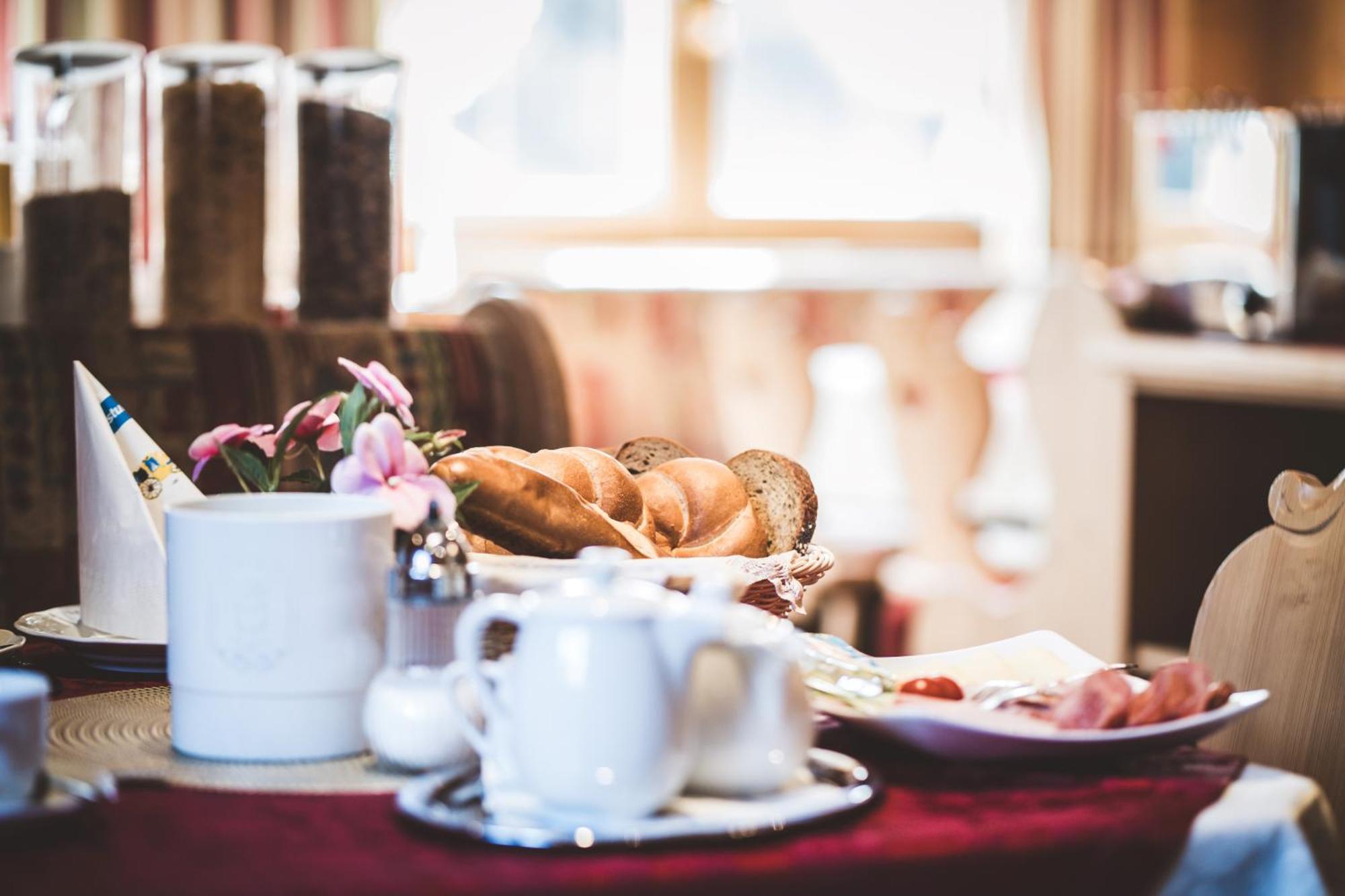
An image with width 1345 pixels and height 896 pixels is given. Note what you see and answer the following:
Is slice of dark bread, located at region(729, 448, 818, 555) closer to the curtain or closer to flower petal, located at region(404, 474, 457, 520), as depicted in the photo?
flower petal, located at region(404, 474, 457, 520)

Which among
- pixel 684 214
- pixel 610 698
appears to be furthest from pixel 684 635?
pixel 684 214

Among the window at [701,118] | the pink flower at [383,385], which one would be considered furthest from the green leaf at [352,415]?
the window at [701,118]

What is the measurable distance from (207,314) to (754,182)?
2805 millimetres

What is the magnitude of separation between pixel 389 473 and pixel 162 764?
0.20 metres

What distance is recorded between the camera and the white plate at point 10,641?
3.45ft

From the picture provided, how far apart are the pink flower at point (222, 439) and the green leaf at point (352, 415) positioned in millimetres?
59

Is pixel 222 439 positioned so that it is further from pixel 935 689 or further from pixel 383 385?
pixel 935 689

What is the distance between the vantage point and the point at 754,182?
178 inches

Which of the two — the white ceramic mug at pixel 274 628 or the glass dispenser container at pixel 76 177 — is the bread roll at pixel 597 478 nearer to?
the white ceramic mug at pixel 274 628

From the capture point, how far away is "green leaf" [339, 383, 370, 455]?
0.91 metres

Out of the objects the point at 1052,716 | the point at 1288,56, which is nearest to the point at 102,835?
the point at 1052,716

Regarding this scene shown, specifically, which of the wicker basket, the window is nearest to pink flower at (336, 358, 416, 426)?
the wicker basket

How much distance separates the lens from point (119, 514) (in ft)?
3.33

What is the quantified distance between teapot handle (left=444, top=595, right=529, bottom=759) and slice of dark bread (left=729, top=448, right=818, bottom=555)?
0.37 meters
